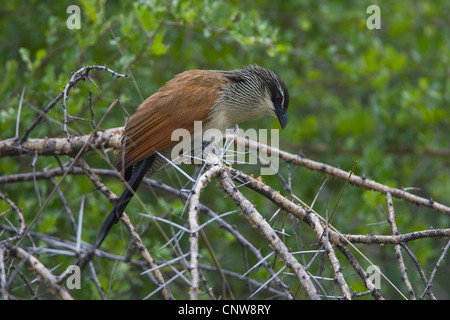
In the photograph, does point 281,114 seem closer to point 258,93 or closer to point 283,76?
point 258,93

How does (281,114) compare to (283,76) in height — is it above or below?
below

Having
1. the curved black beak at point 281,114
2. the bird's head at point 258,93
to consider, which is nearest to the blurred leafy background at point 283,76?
the bird's head at point 258,93

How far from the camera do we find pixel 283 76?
5.04m

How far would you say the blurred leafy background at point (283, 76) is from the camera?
349 centimetres

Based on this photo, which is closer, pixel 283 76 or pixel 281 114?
pixel 281 114

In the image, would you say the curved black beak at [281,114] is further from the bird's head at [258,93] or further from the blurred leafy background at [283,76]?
the blurred leafy background at [283,76]

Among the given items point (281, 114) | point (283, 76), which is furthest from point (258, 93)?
point (283, 76)

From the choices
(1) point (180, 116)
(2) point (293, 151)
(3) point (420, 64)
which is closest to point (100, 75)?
(1) point (180, 116)

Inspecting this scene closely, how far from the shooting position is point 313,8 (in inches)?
197

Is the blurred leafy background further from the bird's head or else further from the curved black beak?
the curved black beak

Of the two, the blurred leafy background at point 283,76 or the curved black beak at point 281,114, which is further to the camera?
the curved black beak at point 281,114
